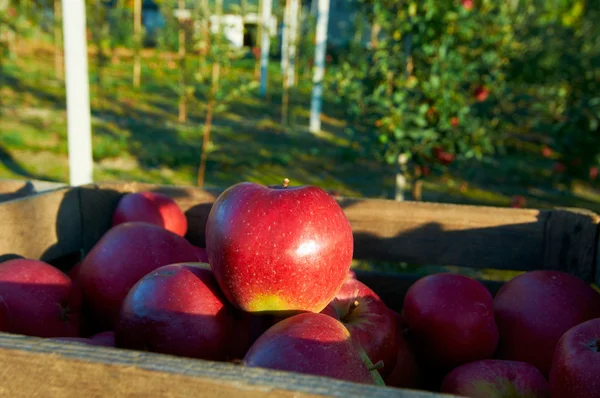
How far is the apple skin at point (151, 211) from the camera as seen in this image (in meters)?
1.75

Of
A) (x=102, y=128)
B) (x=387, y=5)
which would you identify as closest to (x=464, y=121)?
(x=387, y=5)

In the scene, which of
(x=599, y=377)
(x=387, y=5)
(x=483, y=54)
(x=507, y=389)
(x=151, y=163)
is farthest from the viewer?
(x=151, y=163)

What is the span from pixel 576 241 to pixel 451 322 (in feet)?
1.72

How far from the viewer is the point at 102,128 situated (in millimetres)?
10609

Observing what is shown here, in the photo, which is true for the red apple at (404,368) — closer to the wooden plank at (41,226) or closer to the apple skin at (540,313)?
the apple skin at (540,313)

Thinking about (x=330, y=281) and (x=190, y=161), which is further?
(x=190, y=161)

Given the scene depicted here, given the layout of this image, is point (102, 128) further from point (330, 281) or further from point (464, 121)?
point (330, 281)

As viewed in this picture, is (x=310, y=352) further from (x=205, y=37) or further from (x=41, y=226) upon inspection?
(x=205, y=37)

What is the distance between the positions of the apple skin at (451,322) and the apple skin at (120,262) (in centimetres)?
58

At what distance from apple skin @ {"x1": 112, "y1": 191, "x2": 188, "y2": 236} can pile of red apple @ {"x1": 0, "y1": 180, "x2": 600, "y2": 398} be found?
0.24 m

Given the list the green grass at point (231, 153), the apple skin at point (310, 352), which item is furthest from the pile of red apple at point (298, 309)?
the green grass at point (231, 153)

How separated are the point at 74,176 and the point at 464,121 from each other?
301 cm

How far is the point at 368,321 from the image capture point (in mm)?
1319

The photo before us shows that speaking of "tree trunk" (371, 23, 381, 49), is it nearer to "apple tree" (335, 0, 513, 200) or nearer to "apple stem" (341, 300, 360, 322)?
"apple tree" (335, 0, 513, 200)
